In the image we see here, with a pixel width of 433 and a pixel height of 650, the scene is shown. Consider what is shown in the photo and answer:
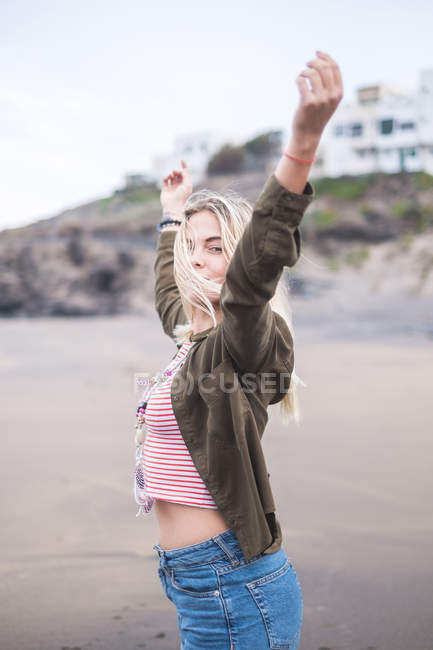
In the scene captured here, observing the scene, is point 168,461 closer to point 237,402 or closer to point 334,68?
point 237,402

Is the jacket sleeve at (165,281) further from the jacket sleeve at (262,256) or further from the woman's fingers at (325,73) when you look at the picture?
the woman's fingers at (325,73)

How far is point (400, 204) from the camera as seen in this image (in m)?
25.4

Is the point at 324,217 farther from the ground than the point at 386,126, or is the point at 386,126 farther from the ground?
the point at 386,126

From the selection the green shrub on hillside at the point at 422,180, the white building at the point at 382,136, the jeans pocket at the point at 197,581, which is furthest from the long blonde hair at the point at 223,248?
the white building at the point at 382,136

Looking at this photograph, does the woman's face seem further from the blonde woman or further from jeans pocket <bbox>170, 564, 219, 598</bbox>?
jeans pocket <bbox>170, 564, 219, 598</bbox>

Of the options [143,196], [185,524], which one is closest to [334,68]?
[185,524]

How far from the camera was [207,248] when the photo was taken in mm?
1733

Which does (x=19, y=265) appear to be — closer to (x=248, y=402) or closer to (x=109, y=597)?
(x=109, y=597)

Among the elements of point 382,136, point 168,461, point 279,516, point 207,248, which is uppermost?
point 207,248

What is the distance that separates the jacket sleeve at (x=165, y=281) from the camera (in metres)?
2.46

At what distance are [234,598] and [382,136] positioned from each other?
4305cm

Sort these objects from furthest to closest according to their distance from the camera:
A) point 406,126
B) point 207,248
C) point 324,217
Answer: point 406,126 → point 324,217 → point 207,248

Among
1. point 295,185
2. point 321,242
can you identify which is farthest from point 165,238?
point 321,242

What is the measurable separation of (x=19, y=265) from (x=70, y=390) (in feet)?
78.2
